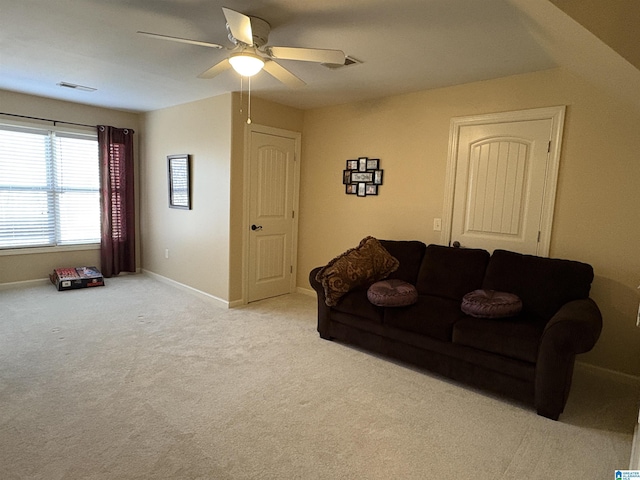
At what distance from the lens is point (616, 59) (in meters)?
1.89

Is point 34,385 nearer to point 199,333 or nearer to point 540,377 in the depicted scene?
point 199,333

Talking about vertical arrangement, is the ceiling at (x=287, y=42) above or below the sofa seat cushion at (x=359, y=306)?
above

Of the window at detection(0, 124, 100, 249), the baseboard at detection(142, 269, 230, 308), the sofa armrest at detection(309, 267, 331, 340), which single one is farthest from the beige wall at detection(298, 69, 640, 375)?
the window at detection(0, 124, 100, 249)

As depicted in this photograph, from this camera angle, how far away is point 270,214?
467cm

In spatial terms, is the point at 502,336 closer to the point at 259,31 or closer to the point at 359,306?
the point at 359,306

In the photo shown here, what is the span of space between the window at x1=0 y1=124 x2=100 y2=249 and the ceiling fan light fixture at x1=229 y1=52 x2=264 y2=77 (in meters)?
4.05

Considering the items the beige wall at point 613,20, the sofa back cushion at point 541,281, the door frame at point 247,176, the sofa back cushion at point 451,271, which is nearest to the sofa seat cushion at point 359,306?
the sofa back cushion at point 451,271

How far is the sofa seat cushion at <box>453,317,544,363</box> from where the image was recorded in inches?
93.7

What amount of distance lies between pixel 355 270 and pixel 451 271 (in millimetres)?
861

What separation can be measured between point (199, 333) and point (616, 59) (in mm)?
3687

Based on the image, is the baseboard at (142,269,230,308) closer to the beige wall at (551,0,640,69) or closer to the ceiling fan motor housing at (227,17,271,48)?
the ceiling fan motor housing at (227,17,271,48)

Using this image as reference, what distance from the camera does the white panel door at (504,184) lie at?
311cm

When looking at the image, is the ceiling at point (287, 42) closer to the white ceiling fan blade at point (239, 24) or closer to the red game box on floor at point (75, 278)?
the white ceiling fan blade at point (239, 24)

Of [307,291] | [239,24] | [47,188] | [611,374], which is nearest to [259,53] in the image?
[239,24]
